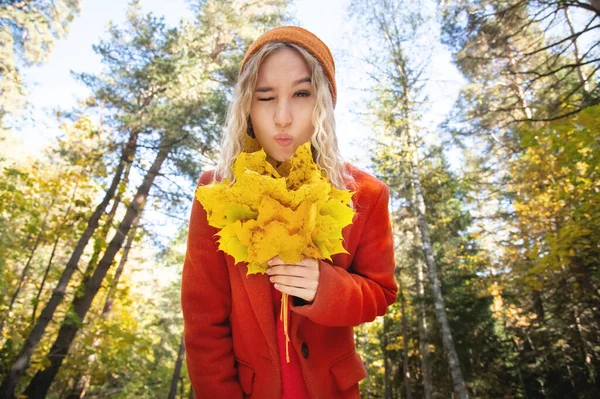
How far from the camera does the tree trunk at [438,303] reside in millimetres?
7318

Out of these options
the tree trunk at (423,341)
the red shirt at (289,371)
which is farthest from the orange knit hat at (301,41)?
the tree trunk at (423,341)

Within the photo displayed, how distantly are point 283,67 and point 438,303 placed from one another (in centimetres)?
846

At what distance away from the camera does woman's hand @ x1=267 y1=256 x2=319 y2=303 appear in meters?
1.09

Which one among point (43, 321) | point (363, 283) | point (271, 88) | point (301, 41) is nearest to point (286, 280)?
point (363, 283)

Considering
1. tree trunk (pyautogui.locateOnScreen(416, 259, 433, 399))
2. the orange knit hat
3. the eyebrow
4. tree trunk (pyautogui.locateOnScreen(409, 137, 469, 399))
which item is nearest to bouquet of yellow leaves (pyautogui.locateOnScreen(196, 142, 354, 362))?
the eyebrow

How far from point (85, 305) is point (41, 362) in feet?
4.71

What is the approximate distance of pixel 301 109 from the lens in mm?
1392

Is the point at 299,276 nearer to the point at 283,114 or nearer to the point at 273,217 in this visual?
the point at 273,217

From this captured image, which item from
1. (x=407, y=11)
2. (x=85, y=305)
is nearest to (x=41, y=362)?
(x=85, y=305)

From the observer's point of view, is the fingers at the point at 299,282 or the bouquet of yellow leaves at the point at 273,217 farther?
the fingers at the point at 299,282

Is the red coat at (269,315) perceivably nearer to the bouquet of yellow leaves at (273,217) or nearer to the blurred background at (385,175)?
the bouquet of yellow leaves at (273,217)

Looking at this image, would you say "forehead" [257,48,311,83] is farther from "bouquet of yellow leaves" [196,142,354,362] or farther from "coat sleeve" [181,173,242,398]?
"coat sleeve" [181,173,242,398]

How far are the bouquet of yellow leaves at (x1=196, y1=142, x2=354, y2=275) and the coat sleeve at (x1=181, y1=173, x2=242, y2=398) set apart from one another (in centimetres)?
35

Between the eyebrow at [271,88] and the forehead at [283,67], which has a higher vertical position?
the forehead at [283,67]
